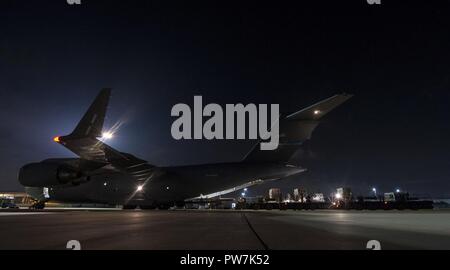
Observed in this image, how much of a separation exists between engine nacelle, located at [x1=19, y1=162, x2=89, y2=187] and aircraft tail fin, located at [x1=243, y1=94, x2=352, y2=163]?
48.6ft

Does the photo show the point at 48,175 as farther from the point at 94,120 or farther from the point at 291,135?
the point at 291,135

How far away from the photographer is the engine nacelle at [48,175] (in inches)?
997

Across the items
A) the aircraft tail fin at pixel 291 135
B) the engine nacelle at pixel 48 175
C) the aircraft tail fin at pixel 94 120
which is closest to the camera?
the aircraft tail fin at pixel 94 120

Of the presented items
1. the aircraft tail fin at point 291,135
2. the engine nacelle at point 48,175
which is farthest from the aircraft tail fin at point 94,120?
the aircraft tail fin at point 291,135

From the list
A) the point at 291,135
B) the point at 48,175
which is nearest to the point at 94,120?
the point at 48,175

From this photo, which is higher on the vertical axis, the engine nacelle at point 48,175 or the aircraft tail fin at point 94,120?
the aircraft tail fin at point 94,120

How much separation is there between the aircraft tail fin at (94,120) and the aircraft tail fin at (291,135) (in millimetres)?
13751

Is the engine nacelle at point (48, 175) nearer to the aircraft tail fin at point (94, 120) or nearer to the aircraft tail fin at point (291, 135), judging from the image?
the aircraft tail fin at point (94, 120)

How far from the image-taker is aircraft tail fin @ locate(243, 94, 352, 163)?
28.3m

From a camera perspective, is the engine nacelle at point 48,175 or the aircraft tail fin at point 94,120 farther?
the engine nacelle at point 48,175

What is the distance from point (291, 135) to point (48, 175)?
1865 cm

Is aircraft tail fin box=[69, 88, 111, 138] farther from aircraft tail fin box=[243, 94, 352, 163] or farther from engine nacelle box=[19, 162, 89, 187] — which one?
aircraft tail fin box=[243, 94, 352, 163]

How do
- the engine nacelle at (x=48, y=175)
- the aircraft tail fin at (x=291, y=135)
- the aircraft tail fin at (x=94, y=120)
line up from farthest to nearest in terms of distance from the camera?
the aircraft tail fin at (x=291, y=135) < the engine nacelle at (x=48, y=175) < the aircraft tail fin at (x=94, y=120)
